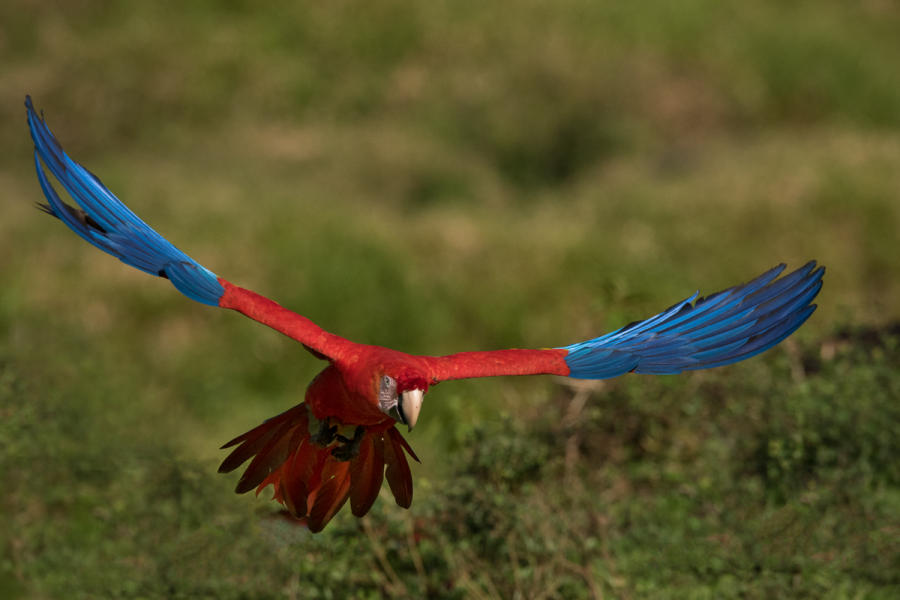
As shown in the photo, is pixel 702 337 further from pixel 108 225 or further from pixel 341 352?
pixel 108 225

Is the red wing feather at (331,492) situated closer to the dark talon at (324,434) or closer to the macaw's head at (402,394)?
the dark talon at (324,434)

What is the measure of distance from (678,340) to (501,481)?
1.08 meters

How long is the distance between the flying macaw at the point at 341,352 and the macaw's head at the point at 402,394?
0.14 meters

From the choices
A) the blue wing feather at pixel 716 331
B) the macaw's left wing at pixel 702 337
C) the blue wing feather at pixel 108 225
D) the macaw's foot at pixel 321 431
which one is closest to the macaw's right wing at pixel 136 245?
the blue wing feather at pixel 108 225

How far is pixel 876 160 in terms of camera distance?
9.12 meters

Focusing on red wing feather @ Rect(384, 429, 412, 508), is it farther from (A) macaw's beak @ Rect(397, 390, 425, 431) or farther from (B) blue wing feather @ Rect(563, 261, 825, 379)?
(B) blue wing feather @ Rect(563, 261, 825, 379)

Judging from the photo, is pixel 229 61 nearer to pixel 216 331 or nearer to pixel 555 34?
pixel 555 34

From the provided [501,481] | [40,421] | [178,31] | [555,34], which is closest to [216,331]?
[40,421]

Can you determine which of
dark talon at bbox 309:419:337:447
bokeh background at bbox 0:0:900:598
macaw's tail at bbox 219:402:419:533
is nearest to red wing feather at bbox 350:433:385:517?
macaw's tail at bbox 219:402:419:533

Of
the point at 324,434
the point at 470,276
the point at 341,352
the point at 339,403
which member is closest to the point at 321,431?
the point at 324,434

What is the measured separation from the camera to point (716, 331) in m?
2.86

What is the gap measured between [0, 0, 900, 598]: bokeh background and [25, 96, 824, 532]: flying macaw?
455mm

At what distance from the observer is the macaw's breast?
2566 millimetres

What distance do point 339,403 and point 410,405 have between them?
0.32 metres
